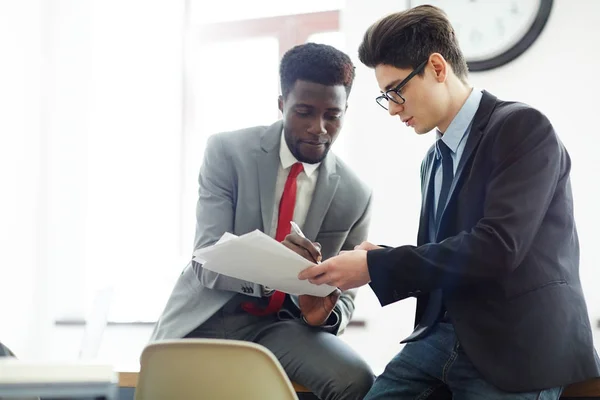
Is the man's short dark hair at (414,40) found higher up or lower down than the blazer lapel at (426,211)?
higher up

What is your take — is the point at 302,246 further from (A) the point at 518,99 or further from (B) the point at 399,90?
(A) the point at 518,99

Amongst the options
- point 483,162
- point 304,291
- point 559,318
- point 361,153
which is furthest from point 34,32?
point 559,318

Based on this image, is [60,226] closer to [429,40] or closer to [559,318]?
[429,40]

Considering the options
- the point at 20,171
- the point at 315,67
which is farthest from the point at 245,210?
the point at 20,171

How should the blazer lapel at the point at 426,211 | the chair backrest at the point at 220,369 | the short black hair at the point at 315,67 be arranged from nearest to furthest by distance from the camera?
1. the chair backrest at the point at 220,369
2. the blazer lapel at the point at 426,211
3. the short black hair at the point at 315,67

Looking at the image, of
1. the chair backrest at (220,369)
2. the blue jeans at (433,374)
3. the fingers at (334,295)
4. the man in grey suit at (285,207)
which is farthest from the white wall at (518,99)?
the chair backrest at (220,369)

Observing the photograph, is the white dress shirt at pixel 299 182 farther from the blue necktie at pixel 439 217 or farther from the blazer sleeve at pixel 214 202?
the blue necktie at pixel 439 217

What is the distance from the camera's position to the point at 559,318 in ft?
4.57

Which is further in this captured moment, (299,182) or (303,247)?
(299,182)

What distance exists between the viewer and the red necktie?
1969 mm

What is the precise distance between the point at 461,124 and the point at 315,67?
1.95 feet

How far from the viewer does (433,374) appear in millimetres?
1604

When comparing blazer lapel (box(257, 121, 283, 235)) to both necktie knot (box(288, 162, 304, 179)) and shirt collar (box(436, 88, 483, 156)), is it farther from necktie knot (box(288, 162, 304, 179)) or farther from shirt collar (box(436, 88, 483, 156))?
shirt collar (box(436, 88, 483, 156))

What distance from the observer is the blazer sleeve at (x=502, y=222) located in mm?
1397
